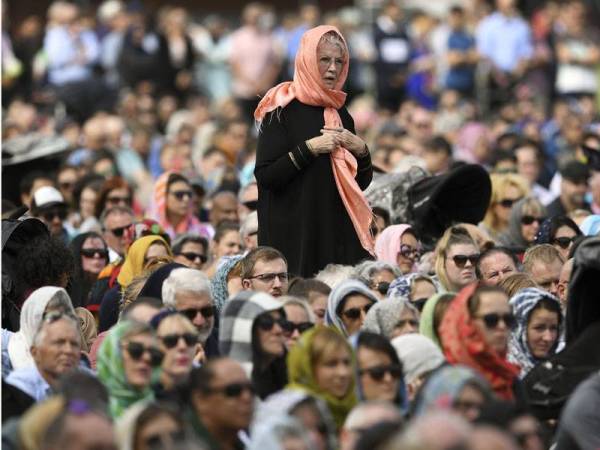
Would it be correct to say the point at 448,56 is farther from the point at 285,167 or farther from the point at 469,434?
the point at 469,434

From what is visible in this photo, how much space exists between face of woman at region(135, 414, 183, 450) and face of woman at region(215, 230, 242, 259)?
5.74 metres

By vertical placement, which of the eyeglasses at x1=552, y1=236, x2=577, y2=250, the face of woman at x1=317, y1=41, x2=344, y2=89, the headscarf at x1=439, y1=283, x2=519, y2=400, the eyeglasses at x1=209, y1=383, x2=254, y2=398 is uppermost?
the face of woman at x1=317, y1=41, x2=344, y2=89

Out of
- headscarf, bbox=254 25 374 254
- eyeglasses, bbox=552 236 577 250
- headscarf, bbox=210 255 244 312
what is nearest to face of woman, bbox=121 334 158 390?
headscarf, bbox=210 255 244 312

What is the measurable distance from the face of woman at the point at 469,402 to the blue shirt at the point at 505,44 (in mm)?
17802

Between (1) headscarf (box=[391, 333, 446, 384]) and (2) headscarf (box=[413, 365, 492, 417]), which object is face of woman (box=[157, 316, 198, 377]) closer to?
(1) headscarf (box=[391, 333, 446, 384])

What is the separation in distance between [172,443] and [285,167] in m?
4.13

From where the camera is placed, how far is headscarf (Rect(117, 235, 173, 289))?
508 inches

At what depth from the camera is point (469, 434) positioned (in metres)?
7.43

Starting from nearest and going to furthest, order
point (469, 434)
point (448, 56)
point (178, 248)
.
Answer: point (469, 434) < point (178, 248) < point (448, 56)

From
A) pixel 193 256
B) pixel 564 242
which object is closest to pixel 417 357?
pixel 564 242

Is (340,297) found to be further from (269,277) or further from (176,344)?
(176,344)

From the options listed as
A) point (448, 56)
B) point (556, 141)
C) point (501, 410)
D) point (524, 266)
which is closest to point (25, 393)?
point (501, 410)

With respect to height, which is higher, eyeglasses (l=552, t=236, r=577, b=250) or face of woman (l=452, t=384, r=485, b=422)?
face of woman (l=452, t=384, r=485, b=422)

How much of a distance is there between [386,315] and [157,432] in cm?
221
